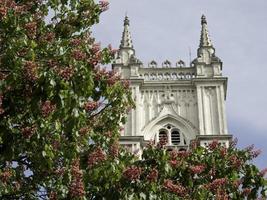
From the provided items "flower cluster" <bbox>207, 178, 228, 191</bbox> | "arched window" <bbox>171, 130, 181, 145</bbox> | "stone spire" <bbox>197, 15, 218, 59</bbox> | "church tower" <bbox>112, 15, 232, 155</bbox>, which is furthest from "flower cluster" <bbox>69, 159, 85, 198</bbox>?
"stone spire" <bbox>197, 15, 218, 59</bbox>

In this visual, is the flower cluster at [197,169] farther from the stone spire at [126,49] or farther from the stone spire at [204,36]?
the stone spire at [204,36]

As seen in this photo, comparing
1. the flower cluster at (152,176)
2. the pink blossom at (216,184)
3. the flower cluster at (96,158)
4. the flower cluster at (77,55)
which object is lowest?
the flower cluster at (152,176)

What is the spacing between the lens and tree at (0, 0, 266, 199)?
27.5 ft

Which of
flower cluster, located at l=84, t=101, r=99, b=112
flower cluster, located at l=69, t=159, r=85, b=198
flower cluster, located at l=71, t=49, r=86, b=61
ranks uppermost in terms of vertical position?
flower cluster, located at l=71, t=49, r=86, b=61

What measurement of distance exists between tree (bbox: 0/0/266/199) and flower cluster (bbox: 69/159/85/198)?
0.01 m

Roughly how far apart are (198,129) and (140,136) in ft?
11.1

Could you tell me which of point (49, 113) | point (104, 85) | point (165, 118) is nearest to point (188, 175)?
point (104, 85)

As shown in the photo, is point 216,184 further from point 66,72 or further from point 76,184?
point 66,72

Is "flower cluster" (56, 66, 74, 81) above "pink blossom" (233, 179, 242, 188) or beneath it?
above

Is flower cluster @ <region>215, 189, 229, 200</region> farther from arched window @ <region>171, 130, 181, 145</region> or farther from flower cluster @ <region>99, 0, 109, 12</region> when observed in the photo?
arched window @ <region>171, 130, 181, 145</region>

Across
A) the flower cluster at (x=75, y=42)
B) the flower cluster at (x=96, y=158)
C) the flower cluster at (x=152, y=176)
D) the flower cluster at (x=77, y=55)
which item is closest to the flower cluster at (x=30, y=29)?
the flower cluster at (x=75, y=42)

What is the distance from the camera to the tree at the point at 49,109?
8.27 metres

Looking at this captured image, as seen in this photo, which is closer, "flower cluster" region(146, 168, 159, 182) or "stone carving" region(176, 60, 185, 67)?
"flower cluster" region(146, 168, 159, 182)

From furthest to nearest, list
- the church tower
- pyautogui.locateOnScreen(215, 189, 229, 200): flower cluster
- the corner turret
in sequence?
1. the corner turret
2. the church tower
3. pyautogui.locateOnScreen(215, 189, 229, 200): flower cluster
